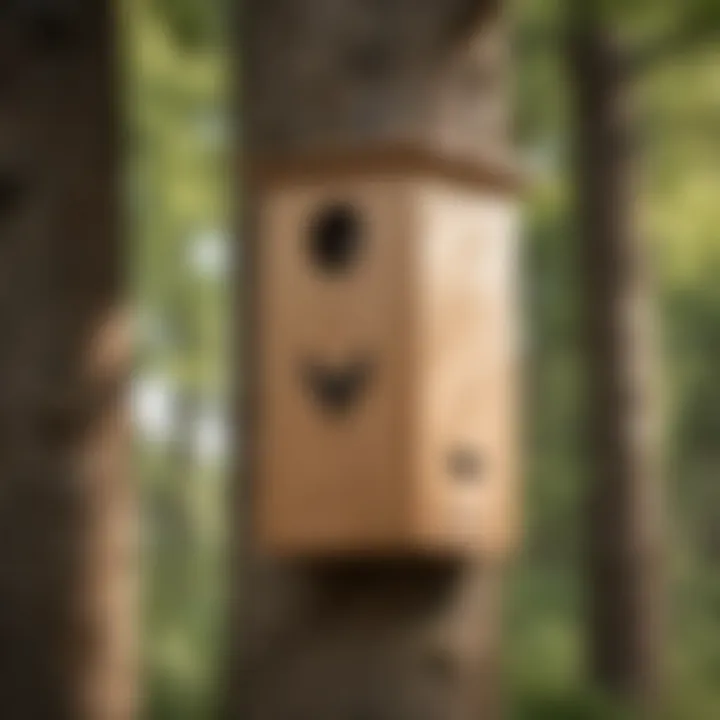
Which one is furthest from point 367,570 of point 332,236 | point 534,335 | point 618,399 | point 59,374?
→ point 534,335

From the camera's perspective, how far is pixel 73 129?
334cm

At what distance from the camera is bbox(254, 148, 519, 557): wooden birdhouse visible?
2473 millimetres

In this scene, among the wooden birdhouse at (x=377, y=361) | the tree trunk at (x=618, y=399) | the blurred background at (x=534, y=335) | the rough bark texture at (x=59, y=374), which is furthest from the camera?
the tree trunk at (x=618, y=399)

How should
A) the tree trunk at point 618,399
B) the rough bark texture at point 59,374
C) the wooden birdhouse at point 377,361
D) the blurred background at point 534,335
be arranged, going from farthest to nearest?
the tree trunk at point 618,399 < the blurred background at point 534,335 < the rough bark texture at point 59,374 < the wooden birdhouse at point 377,361

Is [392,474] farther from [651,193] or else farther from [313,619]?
[651,193]

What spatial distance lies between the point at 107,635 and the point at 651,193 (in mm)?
4927

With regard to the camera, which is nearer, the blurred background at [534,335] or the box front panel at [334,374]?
the box front panel at [334,374]

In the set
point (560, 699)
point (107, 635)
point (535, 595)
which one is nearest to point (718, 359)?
point (535, 595)

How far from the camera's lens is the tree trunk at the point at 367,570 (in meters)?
2.51

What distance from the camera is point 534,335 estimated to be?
10.8m

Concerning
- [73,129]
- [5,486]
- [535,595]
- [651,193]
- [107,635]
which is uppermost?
[651,193]

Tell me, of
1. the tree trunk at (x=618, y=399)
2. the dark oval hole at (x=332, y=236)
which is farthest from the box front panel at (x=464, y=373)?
the tree trunk at (x=618, y=399)

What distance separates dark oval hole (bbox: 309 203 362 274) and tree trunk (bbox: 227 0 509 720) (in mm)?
111

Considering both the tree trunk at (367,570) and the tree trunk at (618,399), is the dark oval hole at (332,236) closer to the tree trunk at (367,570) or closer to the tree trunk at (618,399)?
the tree trunk at (367,570)
